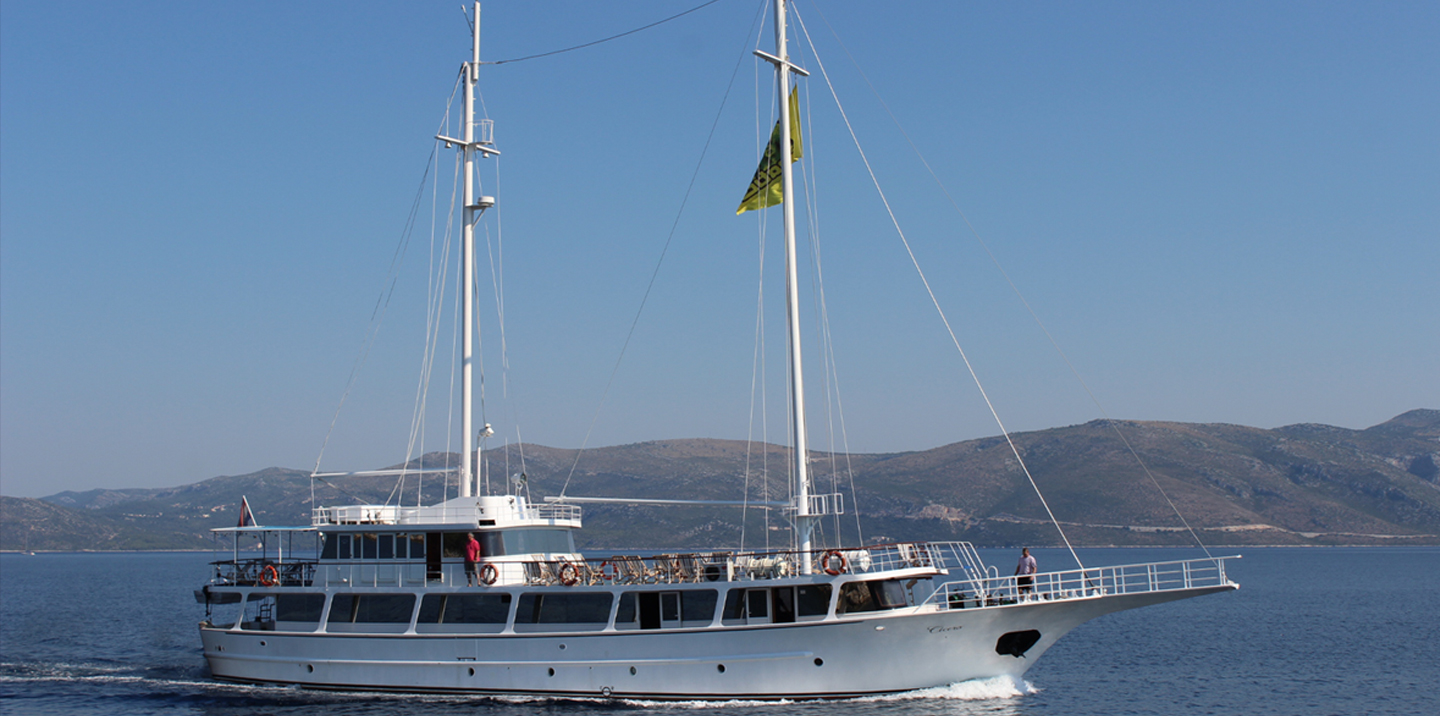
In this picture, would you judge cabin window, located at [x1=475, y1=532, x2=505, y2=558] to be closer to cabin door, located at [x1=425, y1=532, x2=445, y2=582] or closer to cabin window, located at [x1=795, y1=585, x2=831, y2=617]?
cabin door, located at [x1=425, y1=532, x2=445, y2=582]

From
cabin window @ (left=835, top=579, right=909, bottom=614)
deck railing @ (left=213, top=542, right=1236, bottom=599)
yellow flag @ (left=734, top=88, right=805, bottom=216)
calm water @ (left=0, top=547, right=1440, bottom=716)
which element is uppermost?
yellow flag @ (left=734, top=88, right=805, bottom=216)

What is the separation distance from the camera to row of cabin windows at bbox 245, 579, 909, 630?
26906 mm

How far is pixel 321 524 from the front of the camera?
32.8 metres

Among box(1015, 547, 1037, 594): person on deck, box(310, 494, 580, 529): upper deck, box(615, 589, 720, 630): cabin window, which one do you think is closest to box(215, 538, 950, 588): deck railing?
box(615, 589, 720, 630): cabin window

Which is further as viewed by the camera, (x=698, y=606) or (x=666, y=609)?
(x=666, y=609)

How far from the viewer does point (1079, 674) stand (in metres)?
38.4

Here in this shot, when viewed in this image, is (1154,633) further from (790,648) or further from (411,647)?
(411,647)

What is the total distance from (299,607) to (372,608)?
8.96 ft

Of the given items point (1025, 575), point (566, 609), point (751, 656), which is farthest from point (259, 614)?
point (1025, 575)

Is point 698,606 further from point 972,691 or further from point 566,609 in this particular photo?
point 972,691

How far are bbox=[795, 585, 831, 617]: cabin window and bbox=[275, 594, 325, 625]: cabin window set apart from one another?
1428 centimetres

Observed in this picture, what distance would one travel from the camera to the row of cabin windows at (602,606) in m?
26.9

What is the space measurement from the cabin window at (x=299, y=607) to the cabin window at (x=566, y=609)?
672 cm

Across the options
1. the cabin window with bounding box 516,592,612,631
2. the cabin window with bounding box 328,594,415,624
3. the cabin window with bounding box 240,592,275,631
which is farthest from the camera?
the cabin window with bounding box 240,592,275,631
